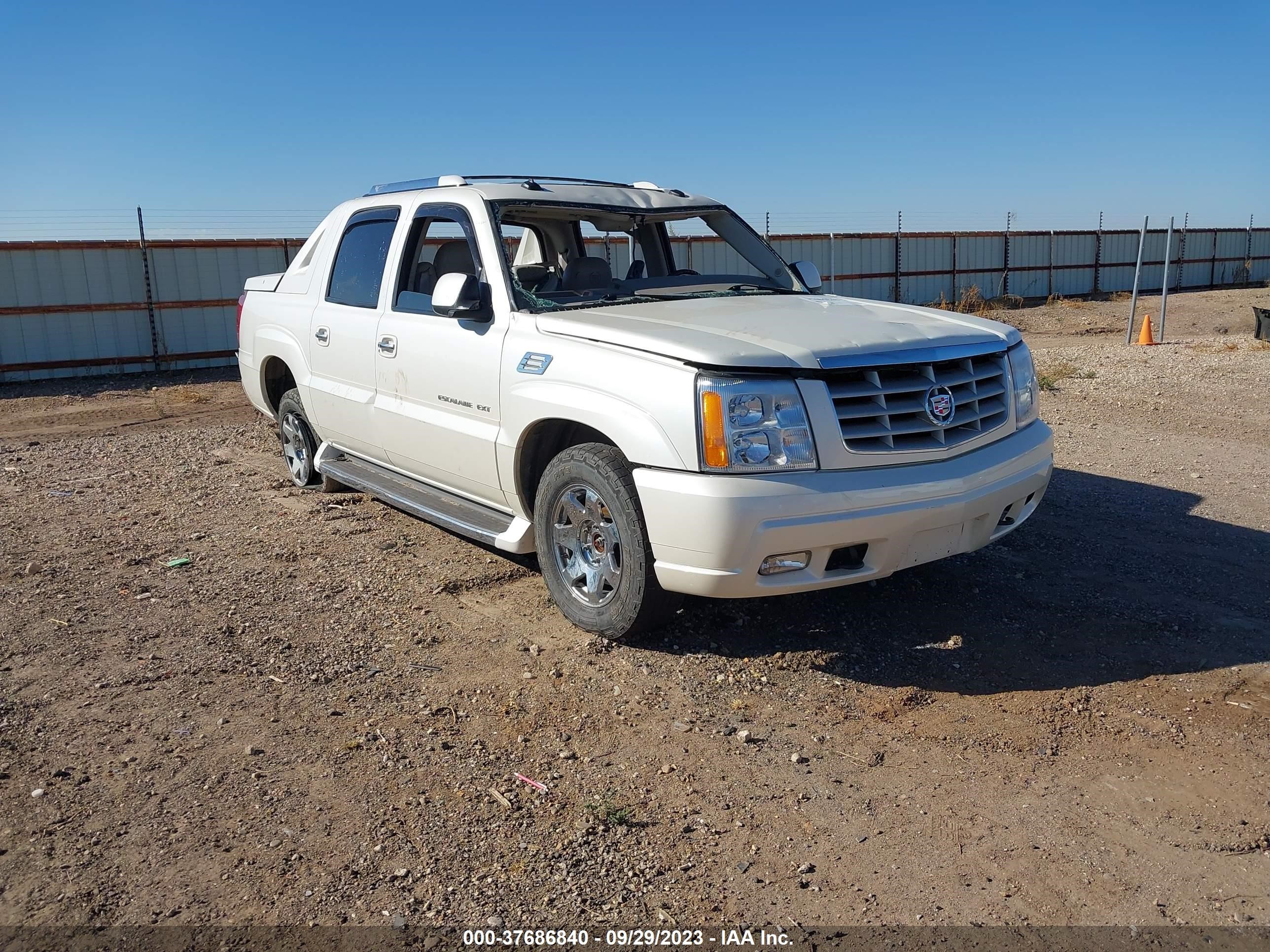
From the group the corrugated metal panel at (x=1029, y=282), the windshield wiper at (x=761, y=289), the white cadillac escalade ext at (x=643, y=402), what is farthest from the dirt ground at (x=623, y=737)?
the corrugated metal panel at (x=1029, y=282)

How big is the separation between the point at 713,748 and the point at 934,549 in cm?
126

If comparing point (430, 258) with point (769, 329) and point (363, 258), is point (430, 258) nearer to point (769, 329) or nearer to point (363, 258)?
point (363, 258)

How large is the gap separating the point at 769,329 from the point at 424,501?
227cm

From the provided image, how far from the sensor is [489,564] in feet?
18.7

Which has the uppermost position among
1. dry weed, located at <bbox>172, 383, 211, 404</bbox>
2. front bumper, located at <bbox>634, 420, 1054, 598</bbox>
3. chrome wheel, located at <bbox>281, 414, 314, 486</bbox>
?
front bumper, located at <bbox>634, 420, 1054, 598</bbox>

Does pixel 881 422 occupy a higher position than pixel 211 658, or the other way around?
pixel 881 422

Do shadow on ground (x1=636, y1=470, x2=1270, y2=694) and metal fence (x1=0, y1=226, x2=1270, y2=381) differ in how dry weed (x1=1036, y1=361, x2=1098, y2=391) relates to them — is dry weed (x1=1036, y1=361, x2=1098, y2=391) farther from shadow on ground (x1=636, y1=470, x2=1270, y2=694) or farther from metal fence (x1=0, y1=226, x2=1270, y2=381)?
shadow on ground (x1=636, y1=470, x2=1270, y2=694)

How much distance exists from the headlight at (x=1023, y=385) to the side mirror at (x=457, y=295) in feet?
8.30

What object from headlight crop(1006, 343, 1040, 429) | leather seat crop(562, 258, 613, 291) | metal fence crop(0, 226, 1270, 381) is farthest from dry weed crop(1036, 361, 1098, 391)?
leather seat crop(562, 258, 613, 291)

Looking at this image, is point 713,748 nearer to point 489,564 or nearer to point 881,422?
point 881,422

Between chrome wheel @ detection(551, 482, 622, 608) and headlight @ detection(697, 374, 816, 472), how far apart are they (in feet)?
2.19

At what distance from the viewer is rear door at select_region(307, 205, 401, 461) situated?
19.3 feet

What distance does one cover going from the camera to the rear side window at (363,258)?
19.4 feet

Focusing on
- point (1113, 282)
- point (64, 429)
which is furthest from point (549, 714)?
point (1113, 282)
